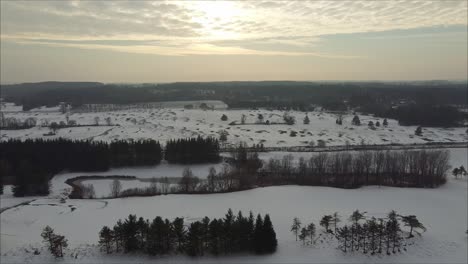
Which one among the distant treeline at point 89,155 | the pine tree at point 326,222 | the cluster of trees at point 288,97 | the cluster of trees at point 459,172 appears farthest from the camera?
the cluster of trees at point 288,97

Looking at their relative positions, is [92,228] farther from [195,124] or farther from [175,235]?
[195,124]

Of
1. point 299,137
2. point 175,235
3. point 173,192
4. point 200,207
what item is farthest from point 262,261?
point 299,137

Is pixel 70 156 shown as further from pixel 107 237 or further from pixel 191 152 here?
pixel 107 237

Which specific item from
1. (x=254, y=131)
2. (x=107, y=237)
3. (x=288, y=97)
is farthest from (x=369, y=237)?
(x=288, y=97)

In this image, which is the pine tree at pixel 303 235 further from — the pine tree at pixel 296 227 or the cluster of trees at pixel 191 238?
the cluster of trees at pixel 191 238

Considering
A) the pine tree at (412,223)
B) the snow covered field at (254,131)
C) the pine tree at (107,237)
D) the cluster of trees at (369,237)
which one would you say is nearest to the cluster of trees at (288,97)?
the snow covered field at (254,131)

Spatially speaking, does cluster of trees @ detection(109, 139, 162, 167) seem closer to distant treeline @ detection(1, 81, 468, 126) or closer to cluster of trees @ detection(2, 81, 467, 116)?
distant treeline @ detection(1, 81, 468, 126)

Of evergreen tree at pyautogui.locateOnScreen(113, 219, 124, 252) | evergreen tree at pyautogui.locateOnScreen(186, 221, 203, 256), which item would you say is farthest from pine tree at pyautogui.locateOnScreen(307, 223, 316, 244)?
evergreen tree at pyautogui.locateOnScreen(113, 219, 124, 252)

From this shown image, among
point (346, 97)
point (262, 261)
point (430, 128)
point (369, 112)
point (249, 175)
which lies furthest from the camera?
point (346, 97)
